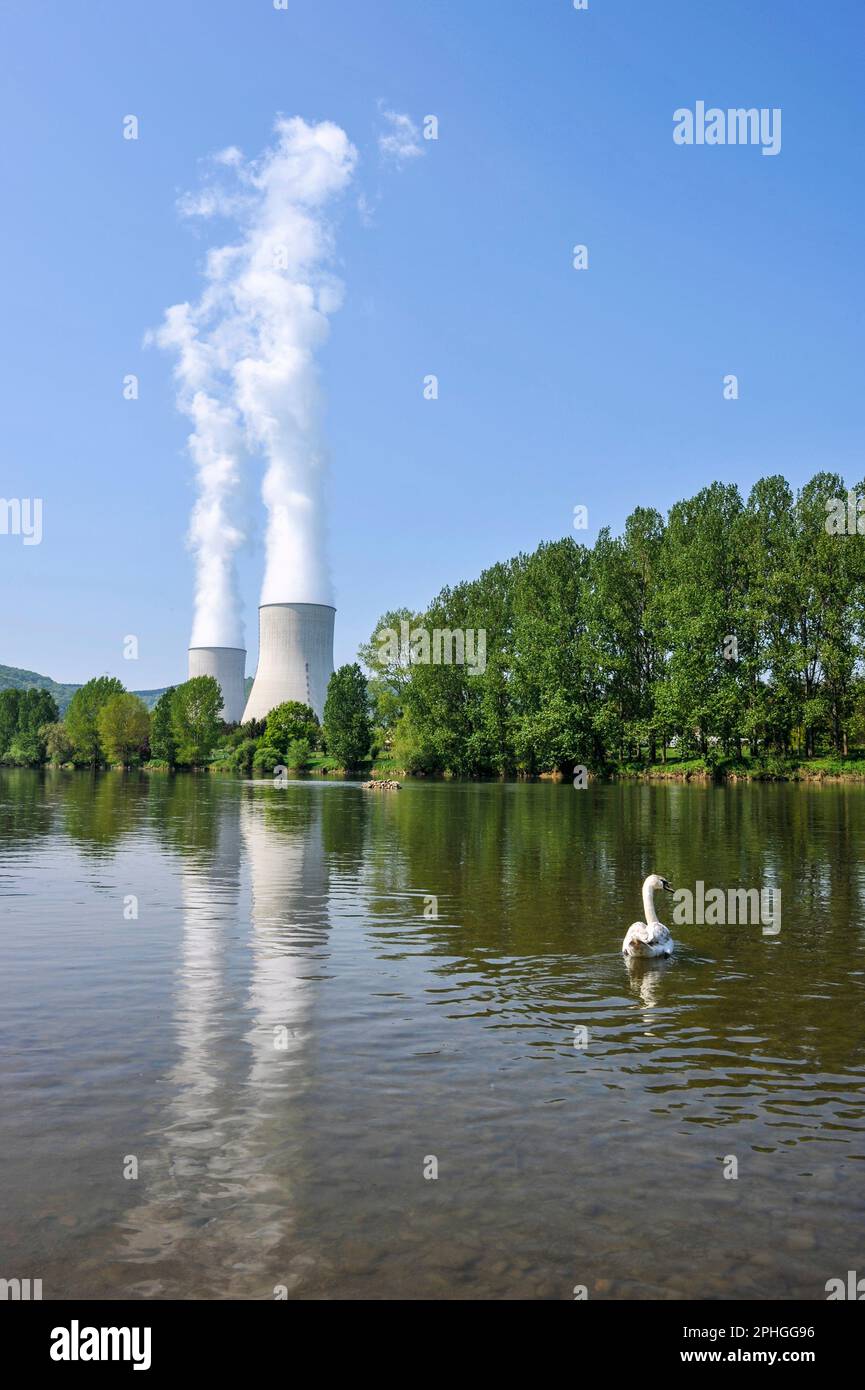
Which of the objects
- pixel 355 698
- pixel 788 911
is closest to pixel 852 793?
pixel 788 911

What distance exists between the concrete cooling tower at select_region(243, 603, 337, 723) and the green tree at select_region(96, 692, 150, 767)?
121 ft

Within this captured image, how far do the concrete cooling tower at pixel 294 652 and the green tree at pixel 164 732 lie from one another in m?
27.5

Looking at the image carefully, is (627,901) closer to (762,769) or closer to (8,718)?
(762,769)

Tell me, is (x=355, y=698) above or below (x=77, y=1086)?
above

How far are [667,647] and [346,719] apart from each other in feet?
156

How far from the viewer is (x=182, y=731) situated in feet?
476

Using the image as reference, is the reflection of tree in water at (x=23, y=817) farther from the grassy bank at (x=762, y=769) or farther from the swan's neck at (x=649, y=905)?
the grassy bank at (x=762, y=769)

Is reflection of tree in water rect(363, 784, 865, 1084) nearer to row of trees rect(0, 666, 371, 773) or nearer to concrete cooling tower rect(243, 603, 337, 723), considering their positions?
concrete cooling tower rect(243, 603, 337, 723)

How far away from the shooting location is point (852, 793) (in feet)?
208

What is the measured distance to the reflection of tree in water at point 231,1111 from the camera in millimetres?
6133
